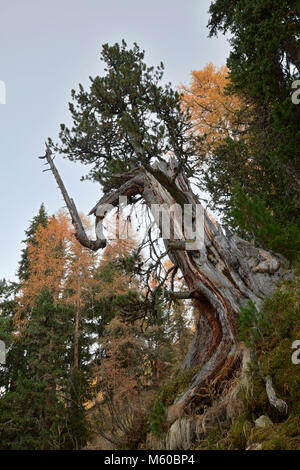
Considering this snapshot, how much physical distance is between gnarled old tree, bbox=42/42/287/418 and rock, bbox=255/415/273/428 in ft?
3.78

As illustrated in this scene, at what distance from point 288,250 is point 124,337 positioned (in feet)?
35.3

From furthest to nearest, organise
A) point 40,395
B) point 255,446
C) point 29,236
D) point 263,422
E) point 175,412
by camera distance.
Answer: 1. point 29,236
2. point 40,395
3. point 175,412
4. point 263,422
5. point 255,446

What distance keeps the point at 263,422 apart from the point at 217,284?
224 centimetres

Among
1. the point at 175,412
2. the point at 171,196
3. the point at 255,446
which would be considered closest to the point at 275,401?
the point at 255,446

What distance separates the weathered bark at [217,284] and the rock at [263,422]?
1152 millimetres

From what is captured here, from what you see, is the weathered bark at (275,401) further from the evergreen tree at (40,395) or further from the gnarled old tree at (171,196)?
the evergreen tree at (40,395)

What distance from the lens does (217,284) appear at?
4.83 meters

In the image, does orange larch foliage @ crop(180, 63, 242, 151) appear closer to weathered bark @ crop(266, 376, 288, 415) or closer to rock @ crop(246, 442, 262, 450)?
weathered bark @ crop(266, 376, 288, 415)

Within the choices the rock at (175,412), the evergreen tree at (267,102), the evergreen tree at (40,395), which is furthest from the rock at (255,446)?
the evergreen tree at (40,395)

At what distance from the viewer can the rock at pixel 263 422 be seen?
2.79 metres

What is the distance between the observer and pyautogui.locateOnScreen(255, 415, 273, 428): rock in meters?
2.79

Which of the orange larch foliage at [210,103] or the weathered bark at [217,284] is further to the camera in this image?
the orange larch foliage at [210,103]

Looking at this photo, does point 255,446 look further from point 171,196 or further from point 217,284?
point 171,196

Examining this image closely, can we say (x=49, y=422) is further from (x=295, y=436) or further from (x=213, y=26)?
(x=213, y=26)
